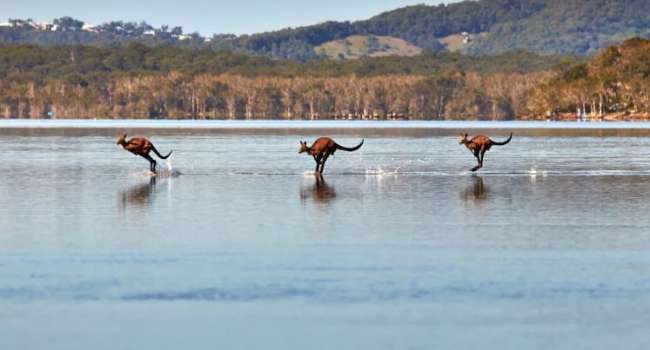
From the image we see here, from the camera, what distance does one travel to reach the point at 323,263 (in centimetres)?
1627

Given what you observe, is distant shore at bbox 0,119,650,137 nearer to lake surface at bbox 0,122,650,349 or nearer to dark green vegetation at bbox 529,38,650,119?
lake surface at bbox 0,122,650,349

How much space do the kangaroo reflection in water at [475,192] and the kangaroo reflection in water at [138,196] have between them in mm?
5597

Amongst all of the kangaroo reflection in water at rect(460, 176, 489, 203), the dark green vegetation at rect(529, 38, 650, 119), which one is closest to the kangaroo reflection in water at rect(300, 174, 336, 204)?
the kangaroo reflection in water at rect(460, 176, 489, 203)

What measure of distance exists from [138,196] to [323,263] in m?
10.2

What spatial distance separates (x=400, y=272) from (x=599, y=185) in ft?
47.1

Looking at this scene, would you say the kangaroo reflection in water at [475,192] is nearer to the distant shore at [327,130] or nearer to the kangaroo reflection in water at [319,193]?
the kangaroo reflection in water at [319,193]

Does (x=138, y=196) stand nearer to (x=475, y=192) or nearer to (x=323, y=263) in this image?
(x=475, y=192)

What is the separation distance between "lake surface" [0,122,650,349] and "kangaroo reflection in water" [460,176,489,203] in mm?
78

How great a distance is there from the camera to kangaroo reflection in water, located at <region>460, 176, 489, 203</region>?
2527cm

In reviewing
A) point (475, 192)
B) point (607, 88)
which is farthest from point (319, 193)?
point (607, 88)

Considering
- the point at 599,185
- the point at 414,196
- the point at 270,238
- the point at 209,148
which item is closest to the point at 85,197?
the point at 414,196

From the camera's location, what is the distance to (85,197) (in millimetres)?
25453

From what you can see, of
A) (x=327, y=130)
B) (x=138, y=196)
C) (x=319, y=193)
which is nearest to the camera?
(x=138, y=196)

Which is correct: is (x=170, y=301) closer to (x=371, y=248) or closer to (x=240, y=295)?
(x=240, y=295)
